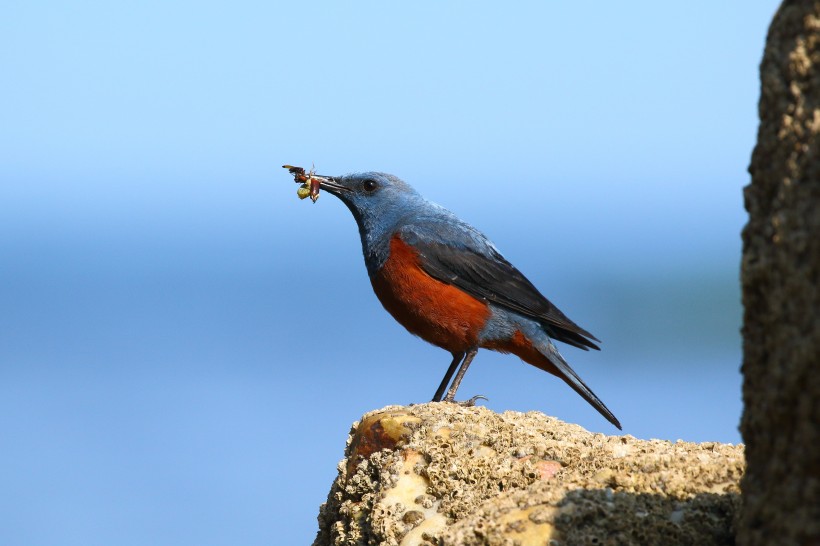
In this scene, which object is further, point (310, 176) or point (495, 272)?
point (310, 176)

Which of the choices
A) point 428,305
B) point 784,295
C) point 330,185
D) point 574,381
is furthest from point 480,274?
point 784,295

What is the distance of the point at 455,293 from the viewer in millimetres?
6984

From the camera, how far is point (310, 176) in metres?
7.85

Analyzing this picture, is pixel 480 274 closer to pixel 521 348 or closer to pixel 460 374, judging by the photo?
pixel 521 348

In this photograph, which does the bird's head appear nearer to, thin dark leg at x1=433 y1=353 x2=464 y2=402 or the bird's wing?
the bird's wing

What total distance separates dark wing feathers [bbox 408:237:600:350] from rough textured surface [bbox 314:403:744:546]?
2336mm

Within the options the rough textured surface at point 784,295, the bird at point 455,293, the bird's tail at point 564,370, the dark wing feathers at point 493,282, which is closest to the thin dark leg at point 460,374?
the bird at point 455,293

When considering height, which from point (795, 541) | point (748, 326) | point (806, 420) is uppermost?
point (748, 326)

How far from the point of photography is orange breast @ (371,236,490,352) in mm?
6891

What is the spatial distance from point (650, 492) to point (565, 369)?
3710 mm

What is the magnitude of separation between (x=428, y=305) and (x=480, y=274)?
0.56 m

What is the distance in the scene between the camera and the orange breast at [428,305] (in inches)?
271

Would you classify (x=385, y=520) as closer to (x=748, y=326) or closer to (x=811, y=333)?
(x=748, y=326)

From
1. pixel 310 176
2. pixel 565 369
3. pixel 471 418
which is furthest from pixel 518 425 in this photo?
pixel 310 176
